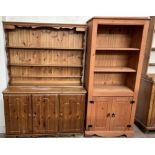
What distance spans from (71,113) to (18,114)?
886 mm

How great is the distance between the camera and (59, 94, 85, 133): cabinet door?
8.29 ft

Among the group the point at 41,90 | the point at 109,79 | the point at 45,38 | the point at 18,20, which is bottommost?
the point at 41,90

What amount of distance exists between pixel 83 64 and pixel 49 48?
693 millimetres

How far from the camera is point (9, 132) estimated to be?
2.53 m

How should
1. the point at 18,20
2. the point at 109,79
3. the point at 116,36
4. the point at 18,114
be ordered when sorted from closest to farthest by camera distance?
the point at 18,114, the point at 18,20, the point at 116,36, the point at 109,79

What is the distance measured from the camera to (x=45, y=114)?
8.32 feet

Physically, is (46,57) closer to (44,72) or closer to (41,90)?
(44,72)

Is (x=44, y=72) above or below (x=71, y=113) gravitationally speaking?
above

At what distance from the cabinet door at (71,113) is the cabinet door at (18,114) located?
543mm

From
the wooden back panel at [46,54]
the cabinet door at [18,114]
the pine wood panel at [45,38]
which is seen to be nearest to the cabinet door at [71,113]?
the wooden back panel at [46,54]

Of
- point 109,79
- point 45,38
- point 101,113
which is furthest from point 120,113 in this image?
point 45,38

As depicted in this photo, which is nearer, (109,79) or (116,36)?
(116,36)

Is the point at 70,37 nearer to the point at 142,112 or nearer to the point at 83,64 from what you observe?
the point at 83,64
